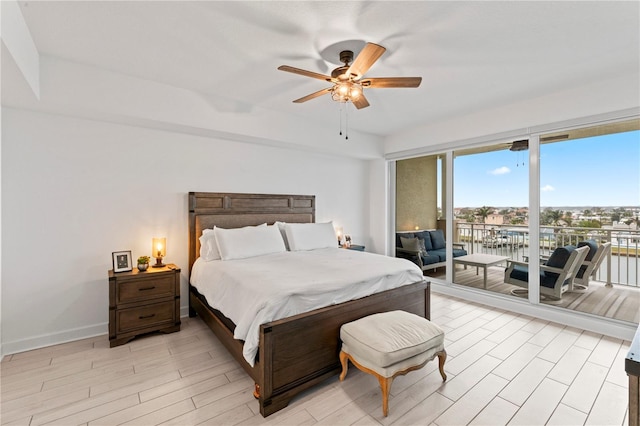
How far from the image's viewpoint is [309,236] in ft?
13.7

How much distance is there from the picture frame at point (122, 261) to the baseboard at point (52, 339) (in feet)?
2.31

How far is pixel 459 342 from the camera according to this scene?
3014mm

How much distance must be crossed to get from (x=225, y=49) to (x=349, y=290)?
233 cm

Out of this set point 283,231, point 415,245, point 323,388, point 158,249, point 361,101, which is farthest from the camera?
point 415,245

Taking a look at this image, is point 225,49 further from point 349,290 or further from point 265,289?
point 349,290

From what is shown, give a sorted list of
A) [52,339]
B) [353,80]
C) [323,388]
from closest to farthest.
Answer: [323,388] → [353,80] → [52,339]

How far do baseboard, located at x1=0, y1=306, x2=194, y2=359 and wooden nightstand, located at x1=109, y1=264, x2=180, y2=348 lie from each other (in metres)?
0.48

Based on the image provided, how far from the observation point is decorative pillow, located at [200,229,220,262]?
3.46m

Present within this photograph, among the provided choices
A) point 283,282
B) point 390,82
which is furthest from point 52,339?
point 390,82

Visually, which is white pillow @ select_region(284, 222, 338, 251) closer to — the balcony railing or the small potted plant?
the small potted plant

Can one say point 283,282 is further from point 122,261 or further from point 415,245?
point 415,245

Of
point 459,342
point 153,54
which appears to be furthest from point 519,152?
point 153,54

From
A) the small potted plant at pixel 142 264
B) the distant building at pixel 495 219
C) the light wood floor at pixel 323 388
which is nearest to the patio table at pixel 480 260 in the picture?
the distant building at pixel 495 219

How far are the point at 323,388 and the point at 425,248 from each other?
364cm
